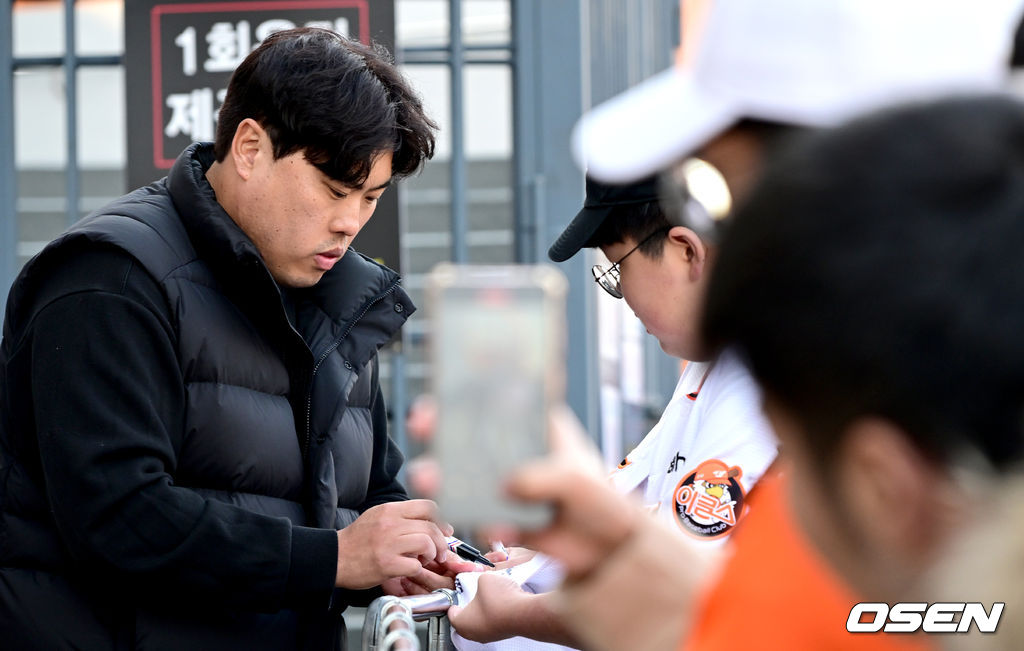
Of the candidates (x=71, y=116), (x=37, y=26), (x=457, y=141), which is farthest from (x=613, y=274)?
(x=37, y=26)

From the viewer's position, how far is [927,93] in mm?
681

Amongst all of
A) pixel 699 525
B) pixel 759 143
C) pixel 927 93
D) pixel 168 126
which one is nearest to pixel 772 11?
pixel 759 143

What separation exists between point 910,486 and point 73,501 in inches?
57.4

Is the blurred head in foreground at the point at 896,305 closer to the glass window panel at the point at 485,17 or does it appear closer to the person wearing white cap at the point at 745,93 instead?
the person wearing white cap at the point at 745,93

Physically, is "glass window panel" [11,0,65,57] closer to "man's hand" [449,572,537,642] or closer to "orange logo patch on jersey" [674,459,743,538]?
"man's hand" [449,572,537,642]

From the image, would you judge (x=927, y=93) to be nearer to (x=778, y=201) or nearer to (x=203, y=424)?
(x=778, y=201)

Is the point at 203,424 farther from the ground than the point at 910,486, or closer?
closer

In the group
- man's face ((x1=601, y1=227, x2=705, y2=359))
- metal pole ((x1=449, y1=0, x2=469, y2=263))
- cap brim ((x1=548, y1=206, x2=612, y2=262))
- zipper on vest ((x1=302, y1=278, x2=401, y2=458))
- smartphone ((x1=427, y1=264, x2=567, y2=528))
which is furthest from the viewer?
metal pole ((x1=449, y1=0, x2=469, y2=263))

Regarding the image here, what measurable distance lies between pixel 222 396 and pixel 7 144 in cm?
261

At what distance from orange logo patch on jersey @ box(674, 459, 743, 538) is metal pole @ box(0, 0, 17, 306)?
3.18 meters

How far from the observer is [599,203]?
1912mm

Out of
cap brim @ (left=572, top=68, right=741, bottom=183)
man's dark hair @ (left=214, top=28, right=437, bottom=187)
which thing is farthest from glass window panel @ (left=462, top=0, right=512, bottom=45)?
cap brim @ (left=572, top=68, right=741, bottom=183)

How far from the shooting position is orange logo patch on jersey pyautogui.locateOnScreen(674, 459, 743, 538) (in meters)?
1.55

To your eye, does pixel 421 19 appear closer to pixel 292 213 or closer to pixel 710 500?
pixel 292 213
